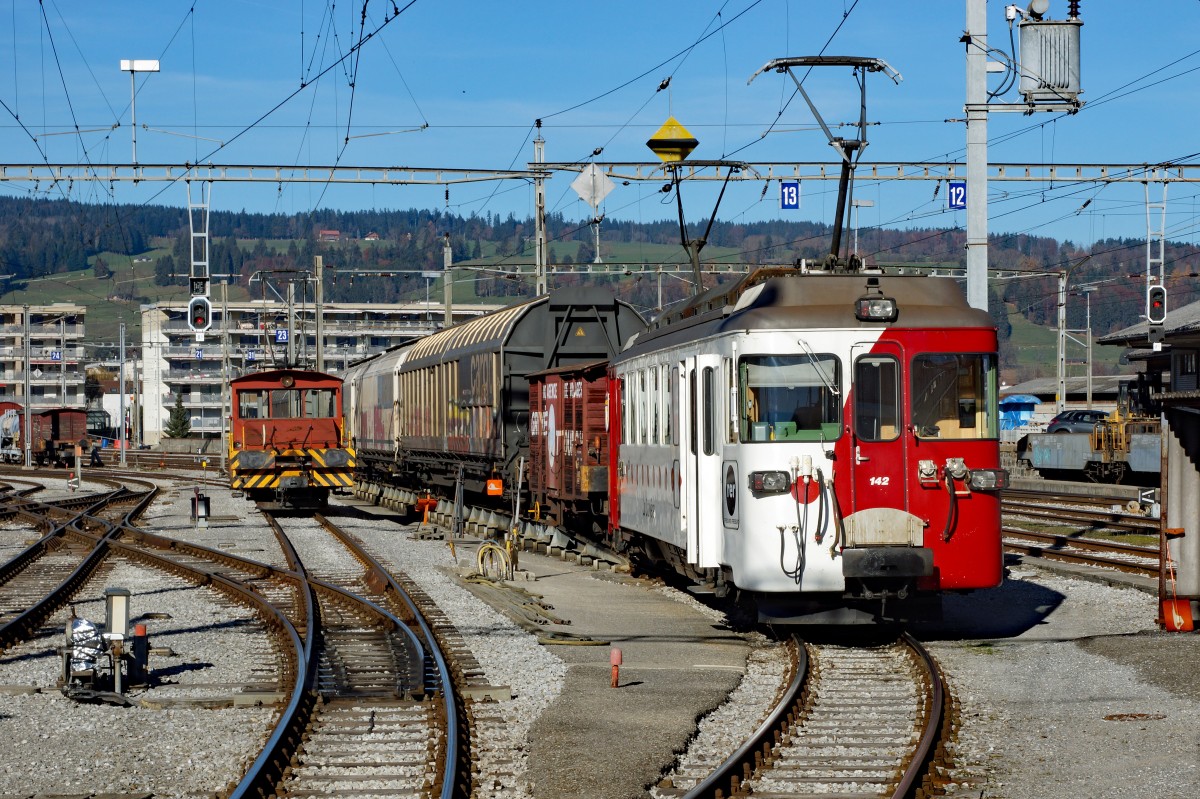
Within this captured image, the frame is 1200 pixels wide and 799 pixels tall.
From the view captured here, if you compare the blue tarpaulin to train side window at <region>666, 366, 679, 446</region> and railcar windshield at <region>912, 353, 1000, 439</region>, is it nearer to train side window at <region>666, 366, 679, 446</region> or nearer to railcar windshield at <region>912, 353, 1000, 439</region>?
train side window at <region>666, 366, 679, 446</region>

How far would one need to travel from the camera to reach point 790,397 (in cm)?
1287

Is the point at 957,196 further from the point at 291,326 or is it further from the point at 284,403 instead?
the point at 291,326

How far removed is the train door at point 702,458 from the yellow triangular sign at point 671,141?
8251 mm

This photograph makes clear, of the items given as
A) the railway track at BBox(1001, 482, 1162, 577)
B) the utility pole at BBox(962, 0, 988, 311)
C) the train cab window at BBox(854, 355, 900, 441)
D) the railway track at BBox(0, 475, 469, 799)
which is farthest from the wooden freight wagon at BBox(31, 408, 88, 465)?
the train cab window at BBox(854, 355, 900, 441)

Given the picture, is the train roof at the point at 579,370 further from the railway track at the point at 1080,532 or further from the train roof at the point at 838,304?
the railway track at the point at 1080,532

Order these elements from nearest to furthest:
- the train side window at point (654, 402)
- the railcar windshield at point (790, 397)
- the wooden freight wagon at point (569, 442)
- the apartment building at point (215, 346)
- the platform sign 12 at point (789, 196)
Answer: the railcar windshield at point (790, 397) → the train side window at point (654, 402) → the wooden freight wagon at point (569, 442) → the platform sign 12 at point (789, 196) → the apartment building at point (215, 346)

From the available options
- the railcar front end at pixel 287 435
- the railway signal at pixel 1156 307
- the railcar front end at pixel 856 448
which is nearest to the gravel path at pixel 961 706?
the railcar front end at pixel 856 448

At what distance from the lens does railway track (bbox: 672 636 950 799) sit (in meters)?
8.17

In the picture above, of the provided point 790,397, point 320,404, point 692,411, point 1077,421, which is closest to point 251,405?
point 320,404

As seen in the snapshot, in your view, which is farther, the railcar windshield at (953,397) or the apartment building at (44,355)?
the apartment building at (44,355)

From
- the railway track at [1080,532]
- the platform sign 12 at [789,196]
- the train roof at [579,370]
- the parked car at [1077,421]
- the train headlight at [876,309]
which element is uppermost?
the platform sign 12 at [789,196]

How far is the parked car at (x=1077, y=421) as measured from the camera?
48.0 metres

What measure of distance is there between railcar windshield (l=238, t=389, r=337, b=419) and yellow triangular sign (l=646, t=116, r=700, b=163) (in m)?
13.6

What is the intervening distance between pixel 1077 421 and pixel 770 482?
129 feet
